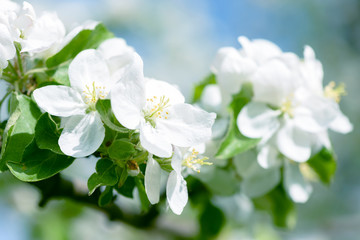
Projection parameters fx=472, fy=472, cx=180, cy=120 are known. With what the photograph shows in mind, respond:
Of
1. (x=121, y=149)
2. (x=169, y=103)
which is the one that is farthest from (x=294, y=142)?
(x=121, y=149)

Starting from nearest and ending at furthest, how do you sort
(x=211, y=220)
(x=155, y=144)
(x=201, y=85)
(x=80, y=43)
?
(x=155, y=144) < (x=80, y=43) < (x=201, y=85) < (x=211, y=220)

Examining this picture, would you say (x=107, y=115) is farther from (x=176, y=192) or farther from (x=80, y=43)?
(x=80, y=43)

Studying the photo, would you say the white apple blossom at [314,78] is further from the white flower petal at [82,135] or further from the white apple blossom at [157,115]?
the white flower petal at [82,135]

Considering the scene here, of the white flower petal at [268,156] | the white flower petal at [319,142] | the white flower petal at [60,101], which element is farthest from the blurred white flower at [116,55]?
the white flower petal at [319,142]

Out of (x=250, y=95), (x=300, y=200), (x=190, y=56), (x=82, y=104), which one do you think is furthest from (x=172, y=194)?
(x=190, y=56)

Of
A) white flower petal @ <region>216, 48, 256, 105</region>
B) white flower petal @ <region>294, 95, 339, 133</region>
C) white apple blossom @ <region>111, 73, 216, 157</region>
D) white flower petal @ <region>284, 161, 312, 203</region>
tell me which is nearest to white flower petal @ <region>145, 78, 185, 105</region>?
white apple blossom @ <region>111, 73, 216, 157</region>

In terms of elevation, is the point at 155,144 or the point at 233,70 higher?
the point at 233,70

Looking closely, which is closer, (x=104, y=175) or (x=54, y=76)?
(x=104, y=175)

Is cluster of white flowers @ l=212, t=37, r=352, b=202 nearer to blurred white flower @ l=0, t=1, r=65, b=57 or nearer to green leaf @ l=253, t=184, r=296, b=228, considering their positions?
green leaf @ l=253, t=184, r=296, b=228
